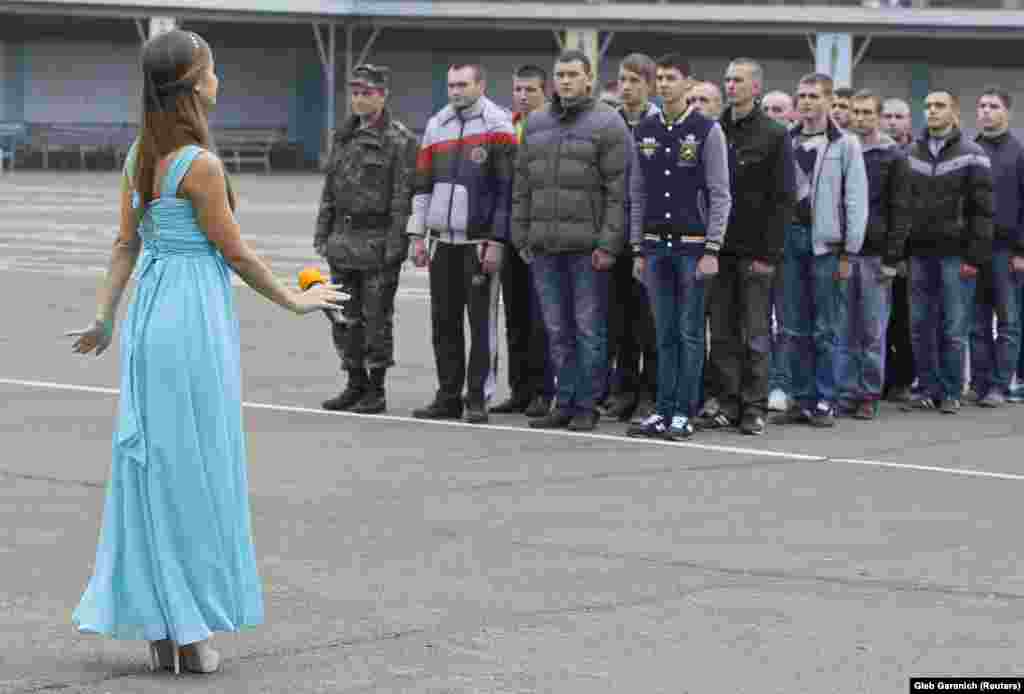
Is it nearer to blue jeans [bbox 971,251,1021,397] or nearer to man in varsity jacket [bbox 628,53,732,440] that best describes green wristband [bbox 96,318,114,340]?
man in varsity jacket [bbox 628,53,732,440]

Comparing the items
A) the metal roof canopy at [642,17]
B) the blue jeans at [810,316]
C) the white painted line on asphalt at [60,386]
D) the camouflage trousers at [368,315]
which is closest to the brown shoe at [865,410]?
the blue jeans at [810,316]

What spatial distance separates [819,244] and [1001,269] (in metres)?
2.00

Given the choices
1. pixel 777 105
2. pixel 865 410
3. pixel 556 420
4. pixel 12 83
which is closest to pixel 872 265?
pixel 865 410

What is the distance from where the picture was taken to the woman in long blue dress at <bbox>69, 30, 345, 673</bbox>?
6398 mm

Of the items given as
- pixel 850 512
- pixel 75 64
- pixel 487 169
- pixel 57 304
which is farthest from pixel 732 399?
pixel 75 64

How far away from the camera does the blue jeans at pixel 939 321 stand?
14.2m

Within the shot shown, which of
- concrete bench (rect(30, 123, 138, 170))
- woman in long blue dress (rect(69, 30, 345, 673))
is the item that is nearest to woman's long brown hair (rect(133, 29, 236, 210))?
woman in long blue dress (rect(69, 30, 345, 673))

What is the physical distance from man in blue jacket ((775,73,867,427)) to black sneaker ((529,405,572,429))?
1431 millimetres

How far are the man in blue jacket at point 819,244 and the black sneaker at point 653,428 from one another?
51.3 inches

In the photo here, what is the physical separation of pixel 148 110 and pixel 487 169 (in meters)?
6.39

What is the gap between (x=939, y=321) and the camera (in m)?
14.4

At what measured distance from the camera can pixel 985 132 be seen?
14.7 metres

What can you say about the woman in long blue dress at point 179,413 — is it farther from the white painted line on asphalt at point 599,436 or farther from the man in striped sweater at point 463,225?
the man in striped sweater at point 463,225

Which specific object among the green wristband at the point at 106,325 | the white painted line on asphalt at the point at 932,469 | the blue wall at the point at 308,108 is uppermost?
the blue wall at the point at 308,108
